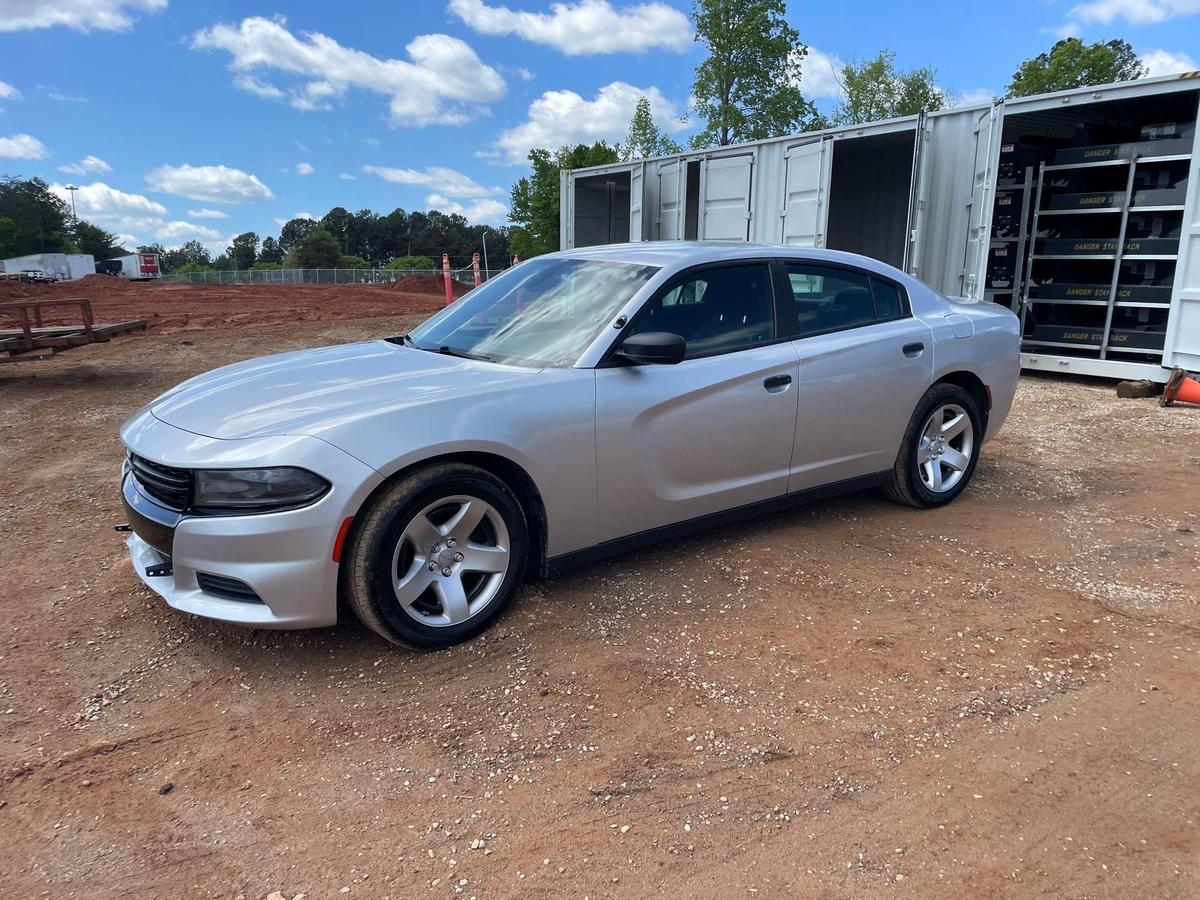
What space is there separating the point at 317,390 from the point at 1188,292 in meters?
9.14

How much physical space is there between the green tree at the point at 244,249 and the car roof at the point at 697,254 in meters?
115

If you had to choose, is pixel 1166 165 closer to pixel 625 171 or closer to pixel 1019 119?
pixel 1019 119

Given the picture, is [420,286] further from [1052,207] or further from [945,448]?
[945,448]

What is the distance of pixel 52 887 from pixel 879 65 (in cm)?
4823

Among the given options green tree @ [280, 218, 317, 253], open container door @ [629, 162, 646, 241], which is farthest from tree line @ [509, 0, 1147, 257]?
green tree @ [280, 218, 317, 253]

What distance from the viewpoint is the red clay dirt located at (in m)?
18.4

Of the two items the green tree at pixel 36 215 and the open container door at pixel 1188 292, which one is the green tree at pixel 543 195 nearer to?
the open container door at pixel 1188 292

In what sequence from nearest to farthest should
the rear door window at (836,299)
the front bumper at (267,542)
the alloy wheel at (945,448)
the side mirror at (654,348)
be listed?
the front bumper at (267,542) → the side mirror at (654,348) → the rear door window at (836,299) → the alloy wheel at (945,448)

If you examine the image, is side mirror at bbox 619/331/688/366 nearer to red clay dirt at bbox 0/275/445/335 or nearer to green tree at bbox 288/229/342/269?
red clay dirt at bbox 0/275/445/335

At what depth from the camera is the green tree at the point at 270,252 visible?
111475 mm

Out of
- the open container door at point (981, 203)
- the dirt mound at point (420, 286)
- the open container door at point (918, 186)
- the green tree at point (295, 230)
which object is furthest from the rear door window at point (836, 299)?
the green tree at point (295, 230)

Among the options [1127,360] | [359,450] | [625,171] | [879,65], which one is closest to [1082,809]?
[359,450]

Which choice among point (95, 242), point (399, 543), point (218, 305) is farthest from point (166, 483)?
point (95, 242)

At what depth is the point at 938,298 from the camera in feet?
16.8
